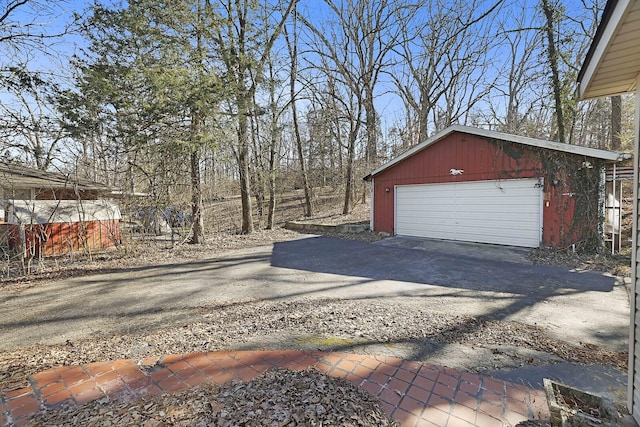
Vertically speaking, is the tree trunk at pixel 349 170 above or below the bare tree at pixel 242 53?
below

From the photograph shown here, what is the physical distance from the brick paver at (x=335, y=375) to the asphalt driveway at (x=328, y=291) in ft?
3.41

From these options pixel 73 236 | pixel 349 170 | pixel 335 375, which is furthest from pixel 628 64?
pixel 349 170

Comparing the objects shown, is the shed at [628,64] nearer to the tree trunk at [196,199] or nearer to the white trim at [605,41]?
the white trim at [605,41]

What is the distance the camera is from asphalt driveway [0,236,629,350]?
3551 millimetres

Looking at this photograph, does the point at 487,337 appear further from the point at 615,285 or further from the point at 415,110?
the point at 415,110

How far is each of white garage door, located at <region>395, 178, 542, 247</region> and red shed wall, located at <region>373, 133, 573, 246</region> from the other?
19 cm

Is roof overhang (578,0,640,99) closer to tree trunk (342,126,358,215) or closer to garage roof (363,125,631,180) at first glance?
garage roof (363,125,631,180)

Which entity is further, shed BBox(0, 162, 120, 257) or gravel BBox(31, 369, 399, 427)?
shed BBox(0, 162, 120, 257)

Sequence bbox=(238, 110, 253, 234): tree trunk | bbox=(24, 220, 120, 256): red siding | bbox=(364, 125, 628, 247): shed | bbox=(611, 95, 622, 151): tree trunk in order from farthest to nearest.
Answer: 1. bbox=(611, 95, 622, 151): tree trunk
2. bbox=(238, 110, 253, 234): tree trunk
3. bbox=(24, 220, 120, 256): red siding
4. bbox=(364, 125, 628, 247): shed

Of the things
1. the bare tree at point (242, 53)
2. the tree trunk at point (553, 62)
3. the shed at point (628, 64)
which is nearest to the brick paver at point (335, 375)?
the shed at point (628, 64)

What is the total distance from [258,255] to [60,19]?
6256 millimetres

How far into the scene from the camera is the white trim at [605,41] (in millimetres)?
1706

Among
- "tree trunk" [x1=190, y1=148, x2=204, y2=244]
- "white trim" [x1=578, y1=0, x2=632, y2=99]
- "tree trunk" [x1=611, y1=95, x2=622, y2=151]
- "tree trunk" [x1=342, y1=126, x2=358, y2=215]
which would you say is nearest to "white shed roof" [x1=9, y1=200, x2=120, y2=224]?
"tree trunk" [x1=190, y1=148, x2=204, y2=244]

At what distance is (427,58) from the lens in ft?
54.9
